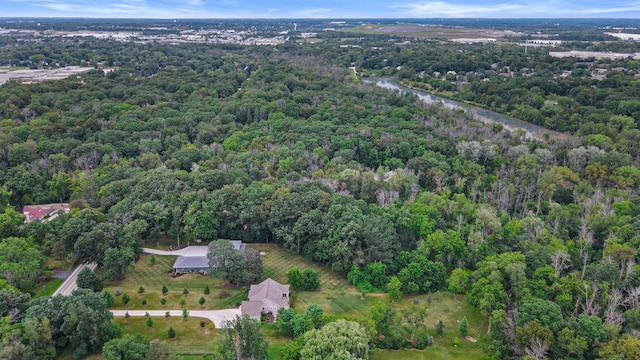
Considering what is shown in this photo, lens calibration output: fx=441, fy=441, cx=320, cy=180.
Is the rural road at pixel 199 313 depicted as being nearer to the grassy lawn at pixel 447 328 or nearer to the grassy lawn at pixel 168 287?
the grassy lawn at pixel 168 287

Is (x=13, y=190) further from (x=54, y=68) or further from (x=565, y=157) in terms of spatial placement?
(x=54, y=68)

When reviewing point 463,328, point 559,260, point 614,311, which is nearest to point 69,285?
point 463,328

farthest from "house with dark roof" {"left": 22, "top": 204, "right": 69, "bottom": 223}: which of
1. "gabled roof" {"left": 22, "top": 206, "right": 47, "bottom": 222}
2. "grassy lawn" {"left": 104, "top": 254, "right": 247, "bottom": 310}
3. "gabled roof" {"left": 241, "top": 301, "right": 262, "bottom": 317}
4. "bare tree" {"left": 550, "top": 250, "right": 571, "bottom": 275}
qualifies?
"bare tree" {"left": 550, "top": 250, "right": 571, "bottom": 275}

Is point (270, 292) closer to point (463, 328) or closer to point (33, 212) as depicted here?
point (463, 328)

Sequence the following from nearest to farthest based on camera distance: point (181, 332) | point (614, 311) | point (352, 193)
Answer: point (614, 311)
point (181, 332)
point (352, 193)

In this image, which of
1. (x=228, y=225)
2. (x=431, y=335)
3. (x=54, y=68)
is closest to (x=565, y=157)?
(x=431, y=335)

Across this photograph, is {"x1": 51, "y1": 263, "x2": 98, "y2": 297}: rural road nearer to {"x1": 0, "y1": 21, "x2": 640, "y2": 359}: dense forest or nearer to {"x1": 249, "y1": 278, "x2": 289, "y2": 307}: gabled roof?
{"x1": 0, "y1": 21, "x2": 640, "y2": 359}: dense forest

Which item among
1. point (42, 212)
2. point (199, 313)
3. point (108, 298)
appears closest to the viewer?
point (108, 298)
